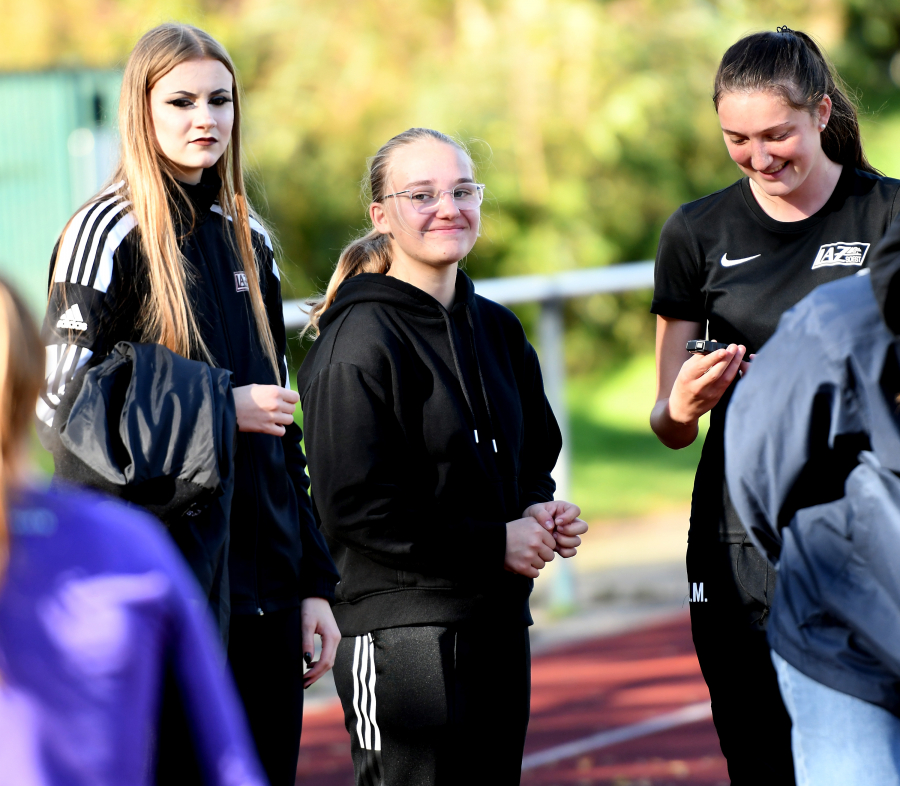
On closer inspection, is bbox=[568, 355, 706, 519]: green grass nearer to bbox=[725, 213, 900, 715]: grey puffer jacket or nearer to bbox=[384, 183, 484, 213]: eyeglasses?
bbox=[384, 183, 484, 213]: eyeglasses

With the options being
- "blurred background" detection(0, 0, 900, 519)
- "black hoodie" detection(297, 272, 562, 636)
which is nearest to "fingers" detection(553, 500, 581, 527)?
"black hoodie" detection(297, 272, 562, 636)

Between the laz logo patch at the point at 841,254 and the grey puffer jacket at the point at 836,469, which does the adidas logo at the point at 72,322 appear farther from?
the laz logo patch at the point at 841,254

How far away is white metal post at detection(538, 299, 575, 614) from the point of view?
8.26 meters

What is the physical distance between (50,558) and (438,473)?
151 cm

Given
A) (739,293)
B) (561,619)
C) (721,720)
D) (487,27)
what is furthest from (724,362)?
(487,27)

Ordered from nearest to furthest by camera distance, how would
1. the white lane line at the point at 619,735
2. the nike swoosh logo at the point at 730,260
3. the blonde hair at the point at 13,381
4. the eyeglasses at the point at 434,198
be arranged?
1. the blonde hair at the point at 13,381
2. the nike swoosh logo at the point at 730,260
3. the eyeglasses at the point at 434,198
4. the white lane line at the point at 619,735

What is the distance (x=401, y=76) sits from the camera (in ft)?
59.7

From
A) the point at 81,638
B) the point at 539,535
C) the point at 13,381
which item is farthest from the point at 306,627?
the point at 13,381

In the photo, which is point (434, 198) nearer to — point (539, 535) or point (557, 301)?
point (539, 535)

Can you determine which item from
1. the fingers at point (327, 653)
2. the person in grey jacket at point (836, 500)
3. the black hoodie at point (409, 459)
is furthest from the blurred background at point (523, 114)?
the person in grey jacket at point (836, 500)

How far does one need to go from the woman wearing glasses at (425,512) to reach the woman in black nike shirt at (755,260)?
390 millimetres

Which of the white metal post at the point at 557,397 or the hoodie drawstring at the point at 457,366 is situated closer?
the hoodie drawstring at the point at 457,366

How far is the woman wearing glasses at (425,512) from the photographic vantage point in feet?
9.61

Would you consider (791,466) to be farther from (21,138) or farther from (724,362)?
(21,138)
